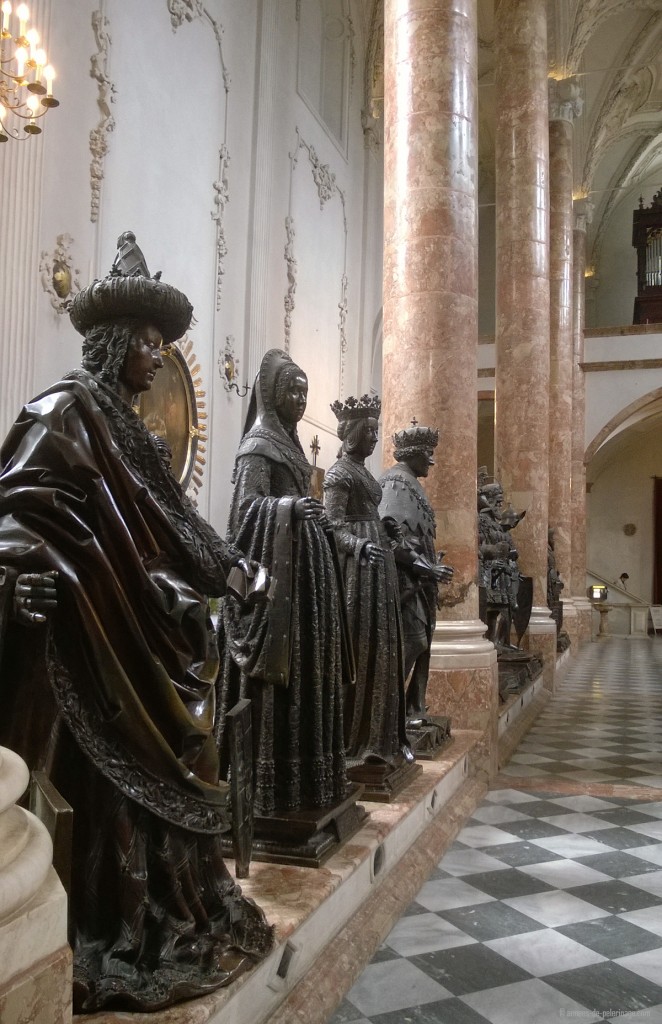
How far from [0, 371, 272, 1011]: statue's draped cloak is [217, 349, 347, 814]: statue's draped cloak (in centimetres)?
92

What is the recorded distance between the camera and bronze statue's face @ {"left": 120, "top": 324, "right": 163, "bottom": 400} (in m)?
2.18

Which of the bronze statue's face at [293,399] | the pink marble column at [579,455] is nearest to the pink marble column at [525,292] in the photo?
the pink marble column at [579,455]

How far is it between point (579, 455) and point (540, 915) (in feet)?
50.4

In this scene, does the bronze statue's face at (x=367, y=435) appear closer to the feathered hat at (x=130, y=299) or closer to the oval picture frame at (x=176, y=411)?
the feathered hat at (x=130, y=299)

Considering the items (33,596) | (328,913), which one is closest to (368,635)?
(328,913)

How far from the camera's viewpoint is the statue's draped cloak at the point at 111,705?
187 cm

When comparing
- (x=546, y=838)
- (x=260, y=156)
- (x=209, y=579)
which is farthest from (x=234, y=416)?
(x=209, y=579)

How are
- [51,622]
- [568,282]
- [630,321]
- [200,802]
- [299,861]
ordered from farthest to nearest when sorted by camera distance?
[630,321] → [568,282] → [299,861] → [200,802] → [51,622]

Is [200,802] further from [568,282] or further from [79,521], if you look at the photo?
[568,282]

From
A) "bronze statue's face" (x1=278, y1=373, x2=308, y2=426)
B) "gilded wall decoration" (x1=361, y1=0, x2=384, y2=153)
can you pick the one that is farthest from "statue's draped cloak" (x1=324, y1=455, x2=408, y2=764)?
"gilded wall decoration" (x1=361, y1=0, x2=384, y2=153)

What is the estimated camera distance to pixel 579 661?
45.7 ft

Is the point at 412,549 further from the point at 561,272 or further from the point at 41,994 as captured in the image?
the point at 561,272

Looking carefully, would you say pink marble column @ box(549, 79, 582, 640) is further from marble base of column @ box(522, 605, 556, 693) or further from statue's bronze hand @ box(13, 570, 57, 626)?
statue's bronze hand @ box(13, 570, 57, 626)

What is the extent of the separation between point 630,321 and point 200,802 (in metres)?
25.9
